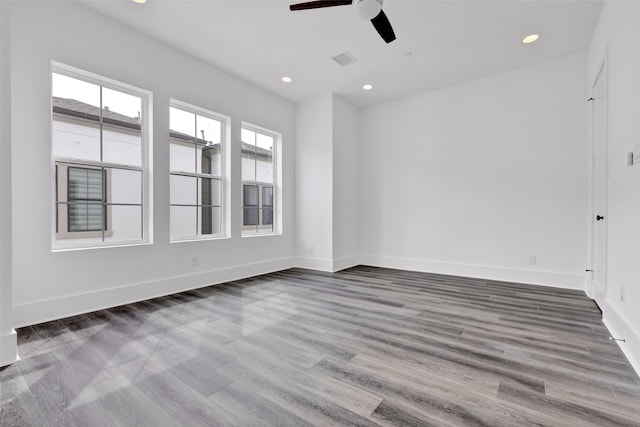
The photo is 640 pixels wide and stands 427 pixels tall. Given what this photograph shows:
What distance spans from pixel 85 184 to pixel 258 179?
2.45m

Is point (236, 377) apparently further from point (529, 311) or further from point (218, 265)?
point (529, 311)

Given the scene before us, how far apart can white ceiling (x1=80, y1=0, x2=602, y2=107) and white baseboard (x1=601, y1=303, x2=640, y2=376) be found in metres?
2.99

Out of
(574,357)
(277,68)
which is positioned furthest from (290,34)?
(574,357)

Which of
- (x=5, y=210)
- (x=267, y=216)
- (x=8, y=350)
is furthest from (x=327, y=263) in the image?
(x=5, y=210)

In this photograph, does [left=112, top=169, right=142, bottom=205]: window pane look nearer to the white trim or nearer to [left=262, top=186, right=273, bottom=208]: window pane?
Result: [left=262, top=186, right=273, bottom=208]: window pane

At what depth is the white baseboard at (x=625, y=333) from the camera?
192 centimetres

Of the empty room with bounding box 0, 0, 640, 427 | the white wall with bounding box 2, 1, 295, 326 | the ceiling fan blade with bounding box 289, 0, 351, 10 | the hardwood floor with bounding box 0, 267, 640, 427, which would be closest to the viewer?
the hardwood floor with bounding box 0, 267, 640, 427

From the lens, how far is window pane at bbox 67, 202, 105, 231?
9.74 feet

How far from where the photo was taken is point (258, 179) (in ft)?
16.5

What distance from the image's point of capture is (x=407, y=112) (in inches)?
207

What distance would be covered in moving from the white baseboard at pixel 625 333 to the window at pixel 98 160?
454 centimetres

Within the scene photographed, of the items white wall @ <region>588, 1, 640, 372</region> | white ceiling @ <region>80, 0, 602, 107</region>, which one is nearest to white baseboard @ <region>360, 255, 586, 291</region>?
white wall @ <region>588, 1, 640, 372</region>

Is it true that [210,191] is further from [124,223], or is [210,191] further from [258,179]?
[124,223]

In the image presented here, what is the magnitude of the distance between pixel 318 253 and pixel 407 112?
305cm
